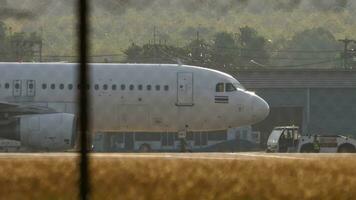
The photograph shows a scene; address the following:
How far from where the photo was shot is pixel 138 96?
170 feet

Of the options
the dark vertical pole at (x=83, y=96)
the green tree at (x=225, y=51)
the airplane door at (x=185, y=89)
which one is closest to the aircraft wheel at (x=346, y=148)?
the airplane door at (x=185, y=89)

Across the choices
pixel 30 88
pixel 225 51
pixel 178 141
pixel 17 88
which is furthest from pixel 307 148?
pixel 225 51

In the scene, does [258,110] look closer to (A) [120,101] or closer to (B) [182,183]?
(A) [120,101]

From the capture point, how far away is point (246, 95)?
5366 centimetres

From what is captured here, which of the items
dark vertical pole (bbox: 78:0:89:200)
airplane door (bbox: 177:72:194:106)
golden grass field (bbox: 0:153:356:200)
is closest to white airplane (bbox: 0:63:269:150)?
airplane door (bbox: 177:72:194:106)

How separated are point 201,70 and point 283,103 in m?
46.5

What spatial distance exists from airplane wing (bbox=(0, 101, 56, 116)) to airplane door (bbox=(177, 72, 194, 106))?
219 inches

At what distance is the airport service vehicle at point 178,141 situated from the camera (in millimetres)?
92938

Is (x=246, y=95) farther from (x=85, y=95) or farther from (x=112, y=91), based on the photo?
(x=85, y=95)

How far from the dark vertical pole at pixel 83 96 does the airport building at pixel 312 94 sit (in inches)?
3475

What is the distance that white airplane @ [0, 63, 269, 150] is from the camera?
5019 cm

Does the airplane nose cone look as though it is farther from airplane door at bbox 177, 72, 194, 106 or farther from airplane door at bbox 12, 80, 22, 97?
airplane door at bbox 12, 80, 22, 97

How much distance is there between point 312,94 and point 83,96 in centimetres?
8995

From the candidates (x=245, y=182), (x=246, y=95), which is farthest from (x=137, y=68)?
(x=245, y=182)
